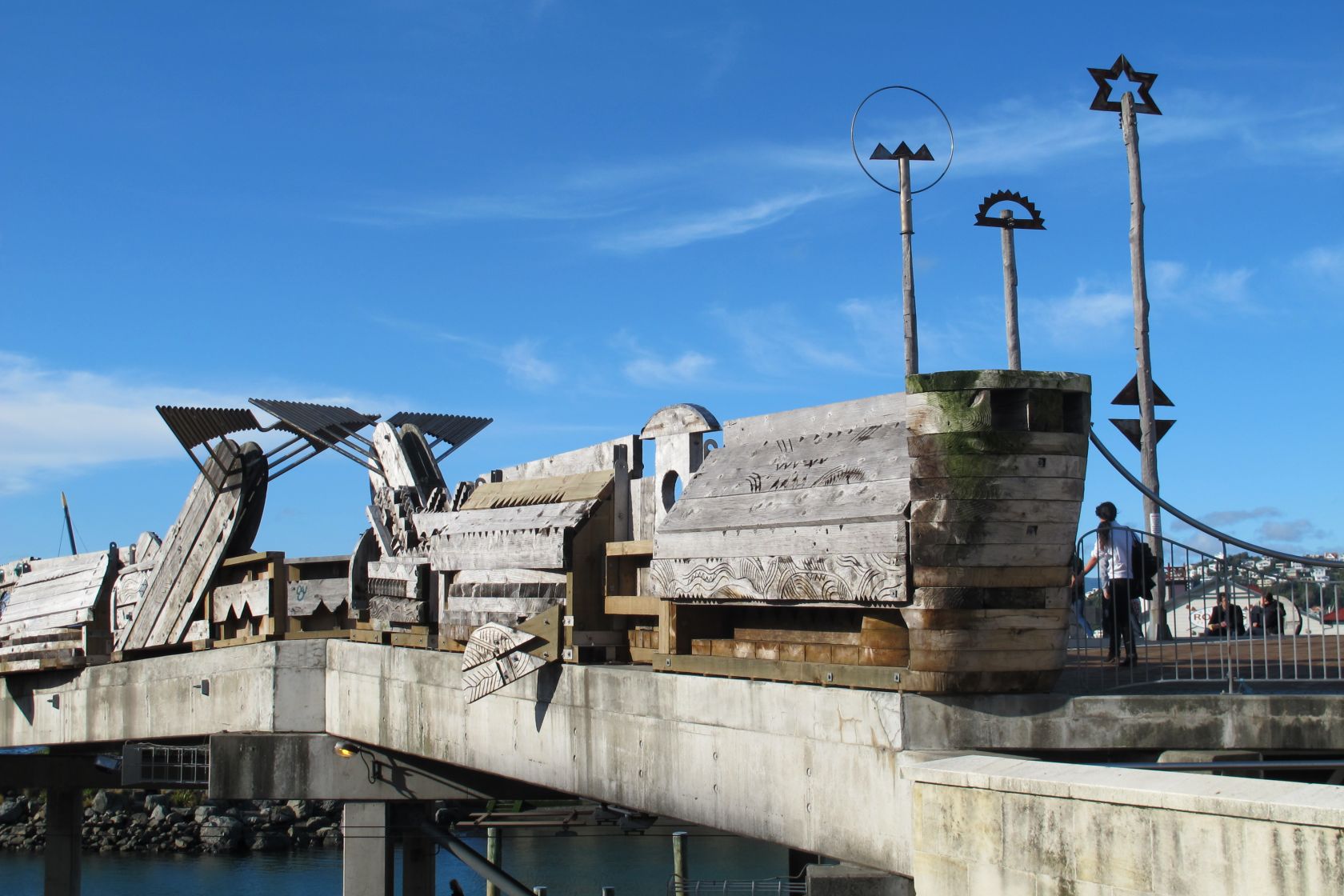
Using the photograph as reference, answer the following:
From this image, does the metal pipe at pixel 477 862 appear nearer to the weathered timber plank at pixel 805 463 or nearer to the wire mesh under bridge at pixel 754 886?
the wire mesh under bridge at pixel 754 886

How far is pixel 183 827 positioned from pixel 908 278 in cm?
5133

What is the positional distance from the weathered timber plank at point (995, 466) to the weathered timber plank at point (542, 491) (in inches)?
182

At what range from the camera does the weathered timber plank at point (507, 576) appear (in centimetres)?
1204

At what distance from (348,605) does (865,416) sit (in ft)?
31.3

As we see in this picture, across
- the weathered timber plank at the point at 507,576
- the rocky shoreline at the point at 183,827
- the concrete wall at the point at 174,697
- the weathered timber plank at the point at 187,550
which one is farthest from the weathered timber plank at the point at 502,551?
the rocky shoreline at the point at 183,827

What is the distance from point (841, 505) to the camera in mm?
8344

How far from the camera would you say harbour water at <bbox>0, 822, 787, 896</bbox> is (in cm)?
5209

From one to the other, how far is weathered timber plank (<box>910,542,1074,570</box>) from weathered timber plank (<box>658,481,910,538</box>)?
27 centimetres

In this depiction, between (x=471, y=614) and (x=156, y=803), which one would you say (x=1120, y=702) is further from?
(x=156, y=803)

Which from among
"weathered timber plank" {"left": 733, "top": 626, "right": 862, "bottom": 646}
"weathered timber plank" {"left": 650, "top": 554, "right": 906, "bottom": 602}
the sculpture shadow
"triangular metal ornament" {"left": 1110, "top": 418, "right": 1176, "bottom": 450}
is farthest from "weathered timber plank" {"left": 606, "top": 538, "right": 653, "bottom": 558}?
"triangular metal ornament" {"left": 1110, "top": 418, "right": 1176, "bottom": 450}

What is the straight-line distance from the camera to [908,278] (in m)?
21.5

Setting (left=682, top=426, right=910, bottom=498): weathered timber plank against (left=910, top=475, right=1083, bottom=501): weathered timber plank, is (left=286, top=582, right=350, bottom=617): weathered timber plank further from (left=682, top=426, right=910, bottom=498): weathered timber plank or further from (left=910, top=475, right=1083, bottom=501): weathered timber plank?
(left=910, top=475, right=1083, bottom=501): weathered timber plank

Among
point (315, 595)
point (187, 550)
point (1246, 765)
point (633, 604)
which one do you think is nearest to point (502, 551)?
point (633, 604)

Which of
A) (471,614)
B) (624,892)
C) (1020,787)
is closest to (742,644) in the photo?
(1020,787)
